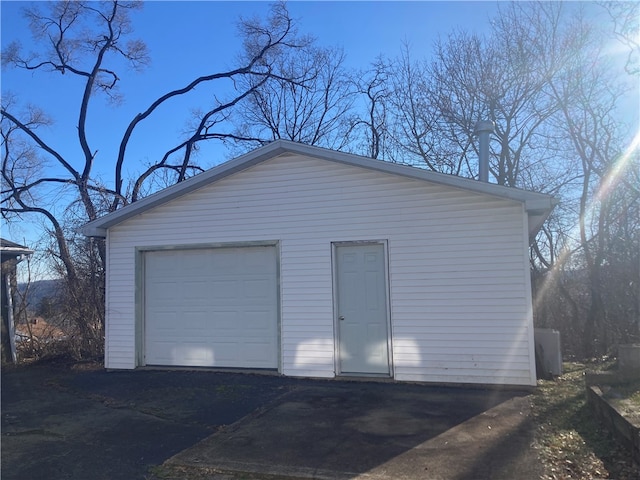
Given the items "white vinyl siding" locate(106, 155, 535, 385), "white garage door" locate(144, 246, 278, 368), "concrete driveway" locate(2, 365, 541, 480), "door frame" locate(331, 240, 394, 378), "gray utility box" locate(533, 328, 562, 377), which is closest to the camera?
"concrete driveway" locate(2, 365, 541, 480)

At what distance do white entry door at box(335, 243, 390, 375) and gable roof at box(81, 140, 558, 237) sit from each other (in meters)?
1.36

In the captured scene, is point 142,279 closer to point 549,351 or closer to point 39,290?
point 39,290

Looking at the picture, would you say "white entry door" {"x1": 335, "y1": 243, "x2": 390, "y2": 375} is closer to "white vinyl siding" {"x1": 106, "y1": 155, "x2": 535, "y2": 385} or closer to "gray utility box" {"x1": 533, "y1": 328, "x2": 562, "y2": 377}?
"white vinyl siding" {"x1": 106, "y1": 155, "x2": 535, "y2": 385}

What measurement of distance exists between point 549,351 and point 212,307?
599 cm

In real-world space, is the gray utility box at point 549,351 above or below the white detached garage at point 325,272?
below

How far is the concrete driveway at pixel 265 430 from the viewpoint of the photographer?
4605 mm

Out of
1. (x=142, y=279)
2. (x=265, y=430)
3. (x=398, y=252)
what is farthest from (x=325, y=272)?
(x=142, y=279)

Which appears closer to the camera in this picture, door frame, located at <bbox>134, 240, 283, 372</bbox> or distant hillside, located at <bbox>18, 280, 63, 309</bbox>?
door frame, located at <bbox>134, 240, 283, 372</bbox>

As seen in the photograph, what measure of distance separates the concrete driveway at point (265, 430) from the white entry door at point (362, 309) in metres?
0.42

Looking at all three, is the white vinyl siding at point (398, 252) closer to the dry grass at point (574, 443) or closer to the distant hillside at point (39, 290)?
the dry grass at point (574, 443)

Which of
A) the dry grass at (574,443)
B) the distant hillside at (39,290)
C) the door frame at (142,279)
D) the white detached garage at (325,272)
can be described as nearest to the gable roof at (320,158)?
the white detached garage at (325,272)

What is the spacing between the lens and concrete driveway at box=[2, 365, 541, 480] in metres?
4.61

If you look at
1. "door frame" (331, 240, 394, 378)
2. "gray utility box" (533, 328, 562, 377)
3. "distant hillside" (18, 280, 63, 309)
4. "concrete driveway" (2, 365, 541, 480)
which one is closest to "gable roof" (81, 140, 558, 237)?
"door frame" (331, 240, 394, 378)

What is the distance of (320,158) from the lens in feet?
28.5
